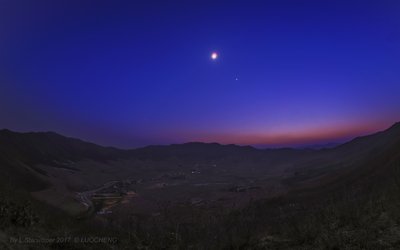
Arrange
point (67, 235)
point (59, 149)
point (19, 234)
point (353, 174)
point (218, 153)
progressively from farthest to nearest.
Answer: point (218, 153) < point (59, 149) < point (353, 174) < point (67, 235) < point (19, 234)

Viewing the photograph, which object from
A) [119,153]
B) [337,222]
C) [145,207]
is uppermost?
[119,153]

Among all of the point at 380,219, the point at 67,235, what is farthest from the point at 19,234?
the point at 380,219

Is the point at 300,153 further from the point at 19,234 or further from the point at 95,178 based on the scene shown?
the point at 19,234

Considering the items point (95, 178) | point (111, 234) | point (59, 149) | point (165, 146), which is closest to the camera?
point (111, 234)

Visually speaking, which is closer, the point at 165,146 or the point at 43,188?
the point at 43,188

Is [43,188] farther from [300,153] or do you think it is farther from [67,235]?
[300,153]

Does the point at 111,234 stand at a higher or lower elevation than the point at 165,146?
lower

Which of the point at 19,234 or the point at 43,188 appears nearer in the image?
the point at 19,234

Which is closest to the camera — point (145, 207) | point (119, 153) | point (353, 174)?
point (353, 174)

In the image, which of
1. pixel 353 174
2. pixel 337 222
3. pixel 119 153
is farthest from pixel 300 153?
pixel 337 222
